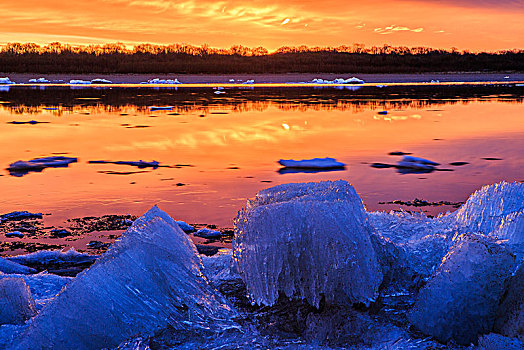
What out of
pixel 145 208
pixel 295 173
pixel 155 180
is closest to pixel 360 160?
pixel 295 173

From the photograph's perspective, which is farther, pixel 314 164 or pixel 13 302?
pixel 314 164

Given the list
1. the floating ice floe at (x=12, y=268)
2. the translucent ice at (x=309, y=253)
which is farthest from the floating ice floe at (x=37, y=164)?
the translucent ice at (x=309, y=253)

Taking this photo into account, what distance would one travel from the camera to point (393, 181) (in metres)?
7.07

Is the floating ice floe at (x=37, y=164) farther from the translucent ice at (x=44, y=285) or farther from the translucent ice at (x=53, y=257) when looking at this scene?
the translucent ice at (x=44, y=285)

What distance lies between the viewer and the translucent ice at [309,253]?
2.82m

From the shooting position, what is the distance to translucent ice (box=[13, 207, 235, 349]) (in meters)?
2.55

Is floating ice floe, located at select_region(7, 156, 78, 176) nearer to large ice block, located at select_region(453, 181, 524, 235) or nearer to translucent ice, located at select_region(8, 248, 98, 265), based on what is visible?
translucent ice, located at select_region(8, 248, 98, 265)

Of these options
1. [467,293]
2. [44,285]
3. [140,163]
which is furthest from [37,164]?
[467,293]

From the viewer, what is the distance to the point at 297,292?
2908mm

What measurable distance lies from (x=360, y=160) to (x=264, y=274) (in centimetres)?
646

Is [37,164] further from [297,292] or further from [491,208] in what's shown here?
[491,208]

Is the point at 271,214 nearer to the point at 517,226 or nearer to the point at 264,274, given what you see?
the point at 264,274

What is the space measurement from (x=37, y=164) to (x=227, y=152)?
10.8ft

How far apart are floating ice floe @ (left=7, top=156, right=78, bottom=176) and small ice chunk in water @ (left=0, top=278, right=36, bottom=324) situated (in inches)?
210
